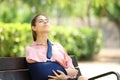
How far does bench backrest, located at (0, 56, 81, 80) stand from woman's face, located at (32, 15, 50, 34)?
16.0 inches

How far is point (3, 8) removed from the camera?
1107 inches

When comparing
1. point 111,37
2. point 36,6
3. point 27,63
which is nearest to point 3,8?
point 36,6

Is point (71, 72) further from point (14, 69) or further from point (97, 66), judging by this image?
point (97, 66)

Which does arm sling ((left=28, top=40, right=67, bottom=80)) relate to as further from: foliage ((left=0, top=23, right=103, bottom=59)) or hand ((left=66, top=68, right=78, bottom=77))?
foliage ((left=0, top=23, right=103, bottom=59))

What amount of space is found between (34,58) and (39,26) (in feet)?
1.29

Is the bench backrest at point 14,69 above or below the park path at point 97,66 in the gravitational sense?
above

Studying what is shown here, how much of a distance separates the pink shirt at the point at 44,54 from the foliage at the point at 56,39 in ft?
27.1

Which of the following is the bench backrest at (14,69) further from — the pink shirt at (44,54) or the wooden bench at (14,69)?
the pink shirt at (44,54)

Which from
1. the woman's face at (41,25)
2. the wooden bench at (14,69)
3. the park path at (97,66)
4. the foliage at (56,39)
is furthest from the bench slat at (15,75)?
the foliage at (56,39)

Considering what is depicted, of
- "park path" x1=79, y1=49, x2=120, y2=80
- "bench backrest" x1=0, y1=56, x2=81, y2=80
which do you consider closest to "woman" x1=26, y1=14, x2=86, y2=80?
"bench backrest" x1=0, y1=56, x2=81, y2=80

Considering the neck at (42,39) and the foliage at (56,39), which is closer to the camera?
the neck at (42,39)

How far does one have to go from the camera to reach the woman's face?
4598 millimetres

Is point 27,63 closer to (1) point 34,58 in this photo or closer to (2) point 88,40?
(1) point 34,58

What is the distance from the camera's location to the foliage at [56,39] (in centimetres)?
1361
